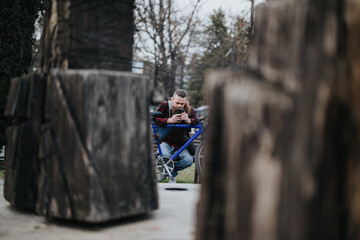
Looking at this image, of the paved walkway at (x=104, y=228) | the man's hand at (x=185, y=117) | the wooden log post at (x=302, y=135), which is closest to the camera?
the wooden log post at (x=302, y=135)

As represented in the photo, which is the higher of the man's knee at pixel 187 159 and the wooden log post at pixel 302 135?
the wooden log post at pixel 302 135

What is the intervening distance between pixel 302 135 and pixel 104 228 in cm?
134

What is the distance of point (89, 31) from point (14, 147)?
2.72ft

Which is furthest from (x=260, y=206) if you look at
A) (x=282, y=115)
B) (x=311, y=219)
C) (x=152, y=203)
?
(x=152, y=203)

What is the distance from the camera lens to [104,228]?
2.04m

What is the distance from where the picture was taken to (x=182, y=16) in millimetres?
18203

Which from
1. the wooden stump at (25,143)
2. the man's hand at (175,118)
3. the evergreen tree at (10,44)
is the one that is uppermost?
the evergreen tree at (10,44)

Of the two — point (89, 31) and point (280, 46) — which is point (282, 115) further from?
point (89, 31)

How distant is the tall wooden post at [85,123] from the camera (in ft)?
6.40

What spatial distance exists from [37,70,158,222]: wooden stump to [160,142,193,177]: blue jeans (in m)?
4.61

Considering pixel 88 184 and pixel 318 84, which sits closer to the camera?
pixel 318 84

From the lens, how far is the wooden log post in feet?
3.24

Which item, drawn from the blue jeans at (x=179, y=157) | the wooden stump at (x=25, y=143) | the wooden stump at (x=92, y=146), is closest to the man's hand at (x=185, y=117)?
the blue jeans at (x=179, y=157)

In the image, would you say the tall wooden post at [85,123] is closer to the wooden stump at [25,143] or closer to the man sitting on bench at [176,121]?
the wooden stump at [25,143]
